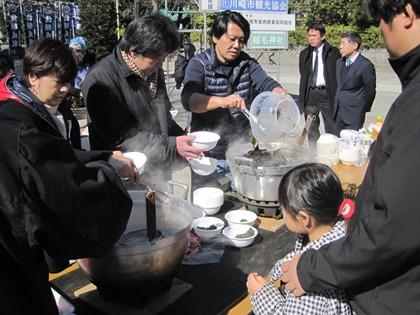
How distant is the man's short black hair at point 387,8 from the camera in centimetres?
101

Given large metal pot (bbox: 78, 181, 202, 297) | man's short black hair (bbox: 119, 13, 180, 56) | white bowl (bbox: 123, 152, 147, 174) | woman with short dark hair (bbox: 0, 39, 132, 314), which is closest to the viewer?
woman with short dark hair (bbox: 0, 39, 132, 314)

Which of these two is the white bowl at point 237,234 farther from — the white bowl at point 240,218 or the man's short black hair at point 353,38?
the man's short black hair at point 353,38

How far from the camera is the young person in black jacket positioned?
98 centimetres

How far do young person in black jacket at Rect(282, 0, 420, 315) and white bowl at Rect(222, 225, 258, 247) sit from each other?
1.96 feet

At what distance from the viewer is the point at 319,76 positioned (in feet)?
20.2

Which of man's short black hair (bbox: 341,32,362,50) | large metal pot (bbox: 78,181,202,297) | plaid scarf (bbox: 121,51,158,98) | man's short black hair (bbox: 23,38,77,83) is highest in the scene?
man's short black hair (bbox: 341,32,362,50)

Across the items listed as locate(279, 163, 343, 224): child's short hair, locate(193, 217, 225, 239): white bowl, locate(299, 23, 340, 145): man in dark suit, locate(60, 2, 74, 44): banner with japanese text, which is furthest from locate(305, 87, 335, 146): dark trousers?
locate(60, 2, 74, 44): banner with japanese text

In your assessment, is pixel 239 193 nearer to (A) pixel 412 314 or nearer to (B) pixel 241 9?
(A) pixel 412 314

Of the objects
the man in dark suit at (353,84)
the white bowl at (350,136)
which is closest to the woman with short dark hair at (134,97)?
the white bowl at (350,136)

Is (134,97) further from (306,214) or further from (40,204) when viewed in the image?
(40,204)

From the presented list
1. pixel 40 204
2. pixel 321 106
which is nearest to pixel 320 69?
pixel 321 106

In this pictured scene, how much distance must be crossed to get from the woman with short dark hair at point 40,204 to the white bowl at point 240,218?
0.90 metres

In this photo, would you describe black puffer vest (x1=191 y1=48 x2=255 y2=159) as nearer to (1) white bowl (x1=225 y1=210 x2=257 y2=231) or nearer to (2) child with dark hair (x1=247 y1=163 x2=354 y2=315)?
(1) white bowl (x1=225 y1=210 x2=257 y2=231)

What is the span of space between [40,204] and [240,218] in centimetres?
124
